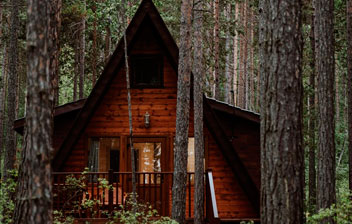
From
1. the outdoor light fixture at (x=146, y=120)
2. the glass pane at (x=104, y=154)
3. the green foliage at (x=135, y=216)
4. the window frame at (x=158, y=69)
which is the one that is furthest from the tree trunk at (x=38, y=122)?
the window frame at (x=158, y=69)

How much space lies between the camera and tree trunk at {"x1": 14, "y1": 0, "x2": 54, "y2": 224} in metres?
4.64

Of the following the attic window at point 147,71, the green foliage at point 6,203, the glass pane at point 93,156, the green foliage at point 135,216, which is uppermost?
the attic window at point 147,71

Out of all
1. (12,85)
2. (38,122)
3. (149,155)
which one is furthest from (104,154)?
(38,122)

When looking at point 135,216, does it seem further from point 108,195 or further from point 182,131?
point 108,195

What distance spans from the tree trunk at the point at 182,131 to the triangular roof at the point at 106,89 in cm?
237

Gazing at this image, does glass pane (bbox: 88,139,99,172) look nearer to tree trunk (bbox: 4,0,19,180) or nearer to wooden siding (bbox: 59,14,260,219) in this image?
wooden siding (bbox: 59,14,260,219)

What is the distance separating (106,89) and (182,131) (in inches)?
157

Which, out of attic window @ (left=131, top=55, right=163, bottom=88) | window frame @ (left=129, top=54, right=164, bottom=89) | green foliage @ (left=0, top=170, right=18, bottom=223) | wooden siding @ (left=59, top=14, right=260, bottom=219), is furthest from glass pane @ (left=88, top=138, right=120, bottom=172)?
green foliage @ (left=0, top=170, right=18, bottom=223)

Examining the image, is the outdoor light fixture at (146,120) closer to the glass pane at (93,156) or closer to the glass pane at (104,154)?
the glass pane at (104,154)

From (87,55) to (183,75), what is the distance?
17479 mm

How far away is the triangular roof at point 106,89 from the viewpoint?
12664 millimetres

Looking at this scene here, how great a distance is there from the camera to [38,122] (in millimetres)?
4645

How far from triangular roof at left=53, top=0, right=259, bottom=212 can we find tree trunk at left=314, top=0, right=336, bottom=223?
2.51 metres

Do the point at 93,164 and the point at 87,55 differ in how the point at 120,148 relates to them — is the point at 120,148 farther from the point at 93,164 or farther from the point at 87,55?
the point at 87,55
